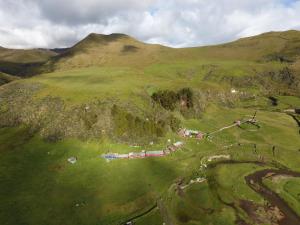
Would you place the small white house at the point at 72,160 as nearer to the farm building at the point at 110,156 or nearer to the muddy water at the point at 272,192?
the farm building at the point at 110,156

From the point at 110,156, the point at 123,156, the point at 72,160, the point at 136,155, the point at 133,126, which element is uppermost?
the point at 133,126

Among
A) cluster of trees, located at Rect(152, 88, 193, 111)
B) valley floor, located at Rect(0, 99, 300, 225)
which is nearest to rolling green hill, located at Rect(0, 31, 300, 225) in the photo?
valley floor, located at Rect(0, 99, 300, 225)

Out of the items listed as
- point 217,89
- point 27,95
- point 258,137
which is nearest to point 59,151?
point 27,95

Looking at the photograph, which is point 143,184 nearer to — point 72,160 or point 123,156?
point 123,156

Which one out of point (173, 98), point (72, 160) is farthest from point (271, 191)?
point (173, 98)

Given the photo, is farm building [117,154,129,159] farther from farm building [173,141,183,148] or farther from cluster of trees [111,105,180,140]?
farm building [173,141,183,148]

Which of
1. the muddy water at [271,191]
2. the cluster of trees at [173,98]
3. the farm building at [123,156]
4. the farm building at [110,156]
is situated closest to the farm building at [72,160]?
the farm building at [110,156]

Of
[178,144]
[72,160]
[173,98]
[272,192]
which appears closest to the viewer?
[272,192]
